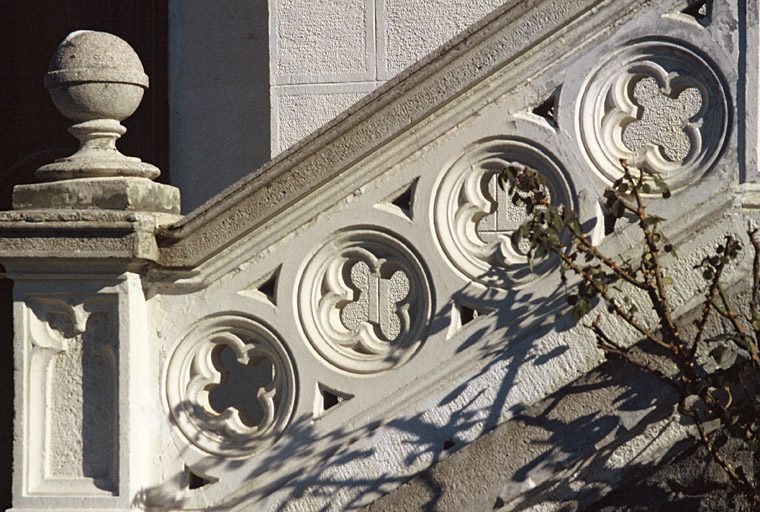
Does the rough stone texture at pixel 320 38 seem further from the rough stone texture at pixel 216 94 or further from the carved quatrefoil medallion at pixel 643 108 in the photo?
the carved quatrefoil medallion at pixel 643 108

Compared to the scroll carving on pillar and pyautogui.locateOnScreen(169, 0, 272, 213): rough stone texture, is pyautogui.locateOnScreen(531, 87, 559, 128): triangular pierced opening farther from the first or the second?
pyautogui.locateOnScreen(169, 0, 272, 213): rough stone texture

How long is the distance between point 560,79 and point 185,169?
2.54 meters

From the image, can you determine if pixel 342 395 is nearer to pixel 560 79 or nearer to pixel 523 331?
pixel 523 331

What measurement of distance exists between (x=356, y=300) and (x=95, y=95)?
3.21 feet

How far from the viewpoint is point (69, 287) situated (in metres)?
2.58

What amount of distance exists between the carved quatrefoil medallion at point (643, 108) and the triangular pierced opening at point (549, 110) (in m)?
0.08

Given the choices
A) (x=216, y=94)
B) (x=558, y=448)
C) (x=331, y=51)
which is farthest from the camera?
(x=216, y=94)

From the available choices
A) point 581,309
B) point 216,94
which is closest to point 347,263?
point 581,309

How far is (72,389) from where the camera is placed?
259 centimetres

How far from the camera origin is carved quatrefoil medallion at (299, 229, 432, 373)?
96.8 inches

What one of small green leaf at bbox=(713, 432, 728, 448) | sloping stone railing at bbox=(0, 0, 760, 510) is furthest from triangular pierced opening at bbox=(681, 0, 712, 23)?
small green leaf at bbox=(713, 432, 728, 448)

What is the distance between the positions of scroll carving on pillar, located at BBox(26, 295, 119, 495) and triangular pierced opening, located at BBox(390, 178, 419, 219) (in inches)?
34.0

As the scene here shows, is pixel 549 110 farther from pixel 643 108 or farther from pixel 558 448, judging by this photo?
pixel 558 448

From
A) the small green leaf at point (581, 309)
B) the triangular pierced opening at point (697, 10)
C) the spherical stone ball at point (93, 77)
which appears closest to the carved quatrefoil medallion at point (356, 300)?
the small green leaf at point (581, 309)
